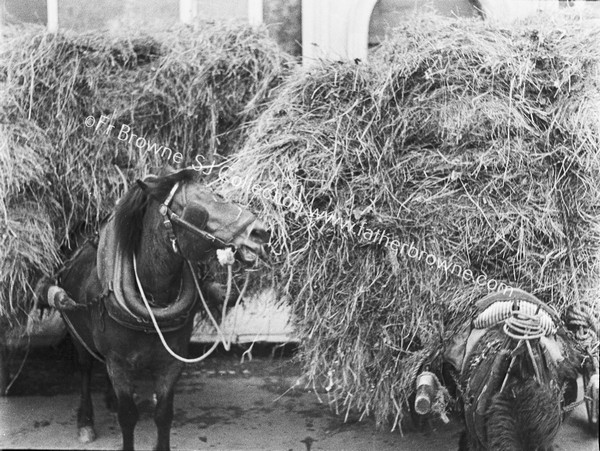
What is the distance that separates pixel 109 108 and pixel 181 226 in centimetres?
97

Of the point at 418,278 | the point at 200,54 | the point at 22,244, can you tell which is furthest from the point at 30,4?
the point at 418,278

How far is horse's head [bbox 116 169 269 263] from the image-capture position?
2.92m

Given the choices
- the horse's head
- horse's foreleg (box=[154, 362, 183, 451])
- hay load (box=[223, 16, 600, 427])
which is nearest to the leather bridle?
the horse's head

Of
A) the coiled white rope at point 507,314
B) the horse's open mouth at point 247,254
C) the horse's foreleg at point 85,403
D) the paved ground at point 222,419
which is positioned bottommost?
the paved ground at point 222,419

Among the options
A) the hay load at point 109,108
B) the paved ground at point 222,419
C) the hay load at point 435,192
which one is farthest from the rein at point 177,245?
the paved ground at point 222,419

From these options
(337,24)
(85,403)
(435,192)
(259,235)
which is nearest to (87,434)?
(85,403)

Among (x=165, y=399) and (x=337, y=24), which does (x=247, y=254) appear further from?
(x=337, y=24)

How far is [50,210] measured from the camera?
11.8 ft

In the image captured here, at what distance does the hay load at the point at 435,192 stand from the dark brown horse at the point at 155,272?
0.23 meters

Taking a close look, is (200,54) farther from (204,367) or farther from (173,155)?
(204,367)

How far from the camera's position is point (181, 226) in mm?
3016

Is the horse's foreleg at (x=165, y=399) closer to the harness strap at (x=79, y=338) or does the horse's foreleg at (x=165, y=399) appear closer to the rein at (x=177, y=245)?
the rein at (x=177, y=245)

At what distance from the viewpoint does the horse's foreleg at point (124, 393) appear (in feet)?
11.0

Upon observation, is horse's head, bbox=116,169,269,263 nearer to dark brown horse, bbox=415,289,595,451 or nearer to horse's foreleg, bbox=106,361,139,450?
horse's foreleg, bbox=106,361,139,450
